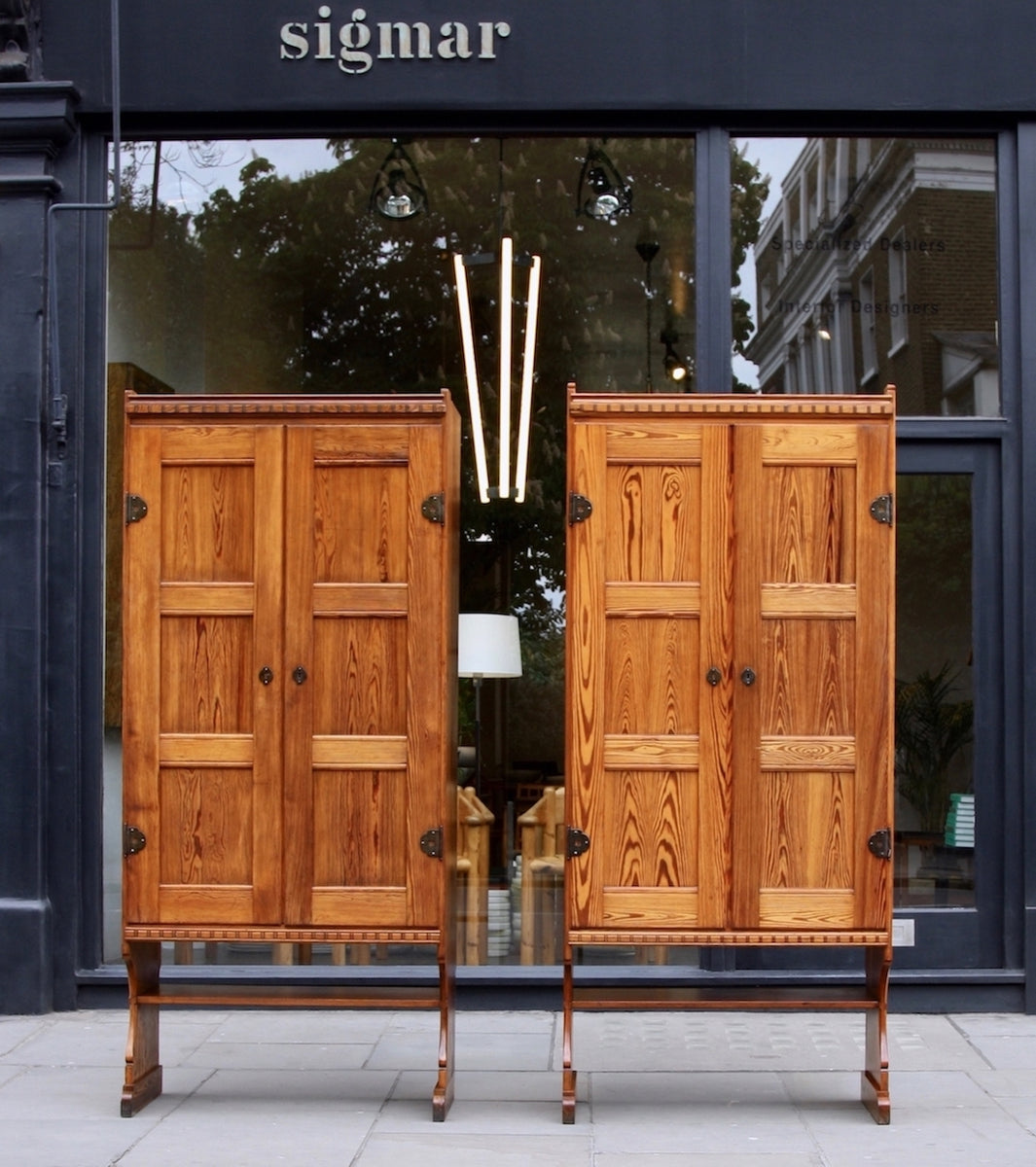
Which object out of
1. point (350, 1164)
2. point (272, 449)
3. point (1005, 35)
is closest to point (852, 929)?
point (350, 1164)

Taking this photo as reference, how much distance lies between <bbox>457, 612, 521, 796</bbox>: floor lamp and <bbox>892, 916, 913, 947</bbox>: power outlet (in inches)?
87.2

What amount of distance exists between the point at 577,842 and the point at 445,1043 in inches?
37.7

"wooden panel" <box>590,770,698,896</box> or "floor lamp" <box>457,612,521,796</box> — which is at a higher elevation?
"floor lamp" <box>457,612,521,796</box>

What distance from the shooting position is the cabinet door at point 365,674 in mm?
6371

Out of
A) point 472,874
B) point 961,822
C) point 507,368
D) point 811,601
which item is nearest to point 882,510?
point 811,601

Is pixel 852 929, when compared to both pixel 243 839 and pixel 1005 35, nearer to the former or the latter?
pixel 243 839

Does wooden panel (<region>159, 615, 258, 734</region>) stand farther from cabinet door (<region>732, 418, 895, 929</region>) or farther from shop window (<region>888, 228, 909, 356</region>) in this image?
shop window (<region>888, 228, 909, 356</region>)

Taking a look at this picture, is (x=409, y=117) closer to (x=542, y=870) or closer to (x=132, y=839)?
(x=542, y=870)

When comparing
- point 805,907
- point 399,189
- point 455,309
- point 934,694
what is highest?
point 399,189

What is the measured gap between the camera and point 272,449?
6.42 meters

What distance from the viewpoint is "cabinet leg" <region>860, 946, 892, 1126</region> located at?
621cm

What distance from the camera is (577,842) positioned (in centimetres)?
630

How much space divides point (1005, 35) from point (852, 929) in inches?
182

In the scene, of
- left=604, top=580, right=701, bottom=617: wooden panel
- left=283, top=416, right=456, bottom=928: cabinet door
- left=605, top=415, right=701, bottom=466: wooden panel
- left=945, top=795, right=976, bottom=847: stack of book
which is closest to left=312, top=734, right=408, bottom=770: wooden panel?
left=283, top=416, right=456, bottom=928: cabinet door
